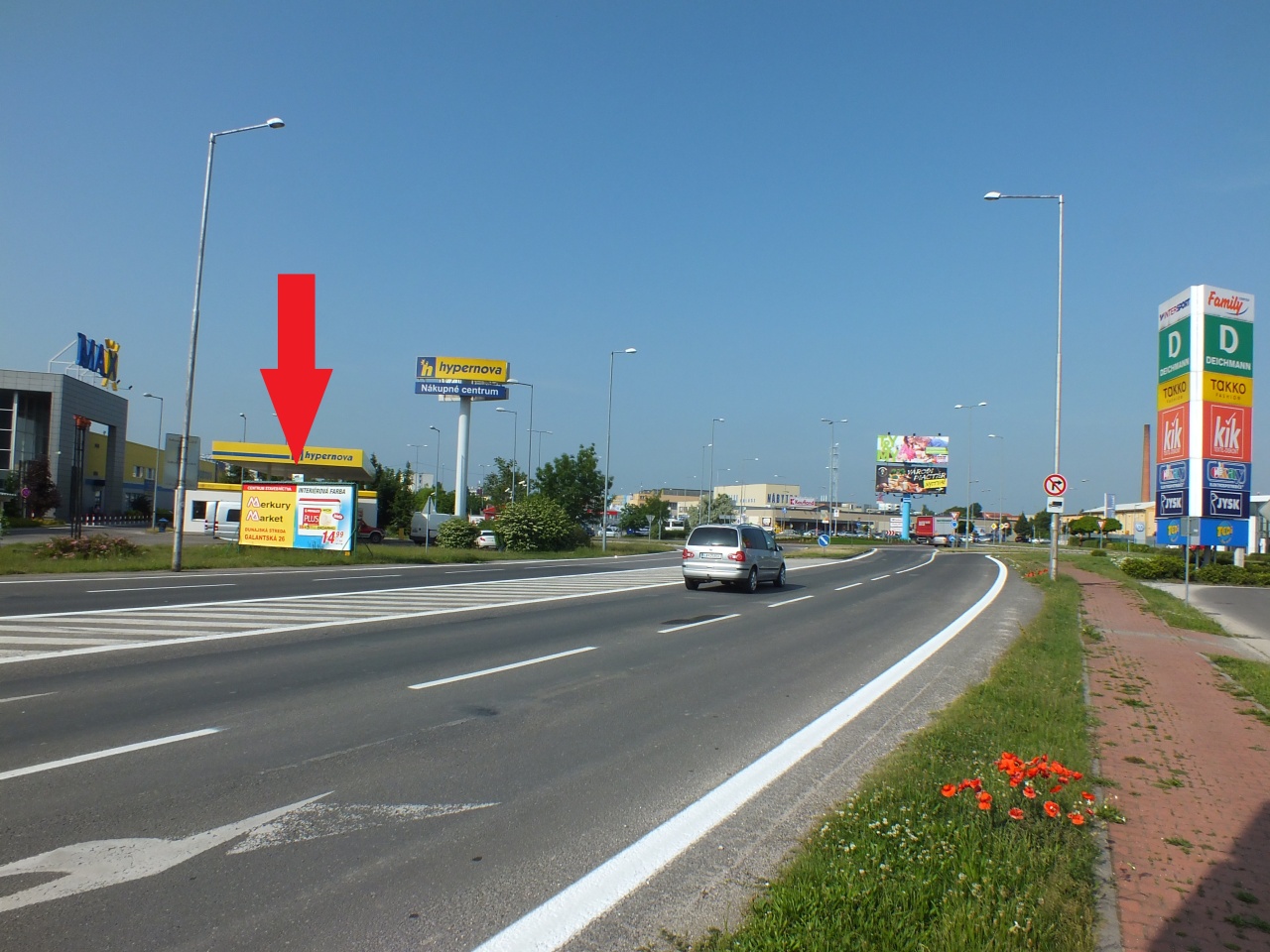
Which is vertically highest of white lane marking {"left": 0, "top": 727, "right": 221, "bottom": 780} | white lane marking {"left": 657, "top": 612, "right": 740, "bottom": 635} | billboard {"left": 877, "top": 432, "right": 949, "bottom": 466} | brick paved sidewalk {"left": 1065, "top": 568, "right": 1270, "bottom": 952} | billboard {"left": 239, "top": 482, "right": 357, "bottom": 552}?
billboard {"left": 877, "top": 432, "right": 949, "bottom": 466}

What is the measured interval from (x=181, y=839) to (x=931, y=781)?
14.9ft

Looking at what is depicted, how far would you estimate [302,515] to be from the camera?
3061cm

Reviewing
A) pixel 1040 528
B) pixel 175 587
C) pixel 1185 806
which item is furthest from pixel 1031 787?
pixel 1040 528

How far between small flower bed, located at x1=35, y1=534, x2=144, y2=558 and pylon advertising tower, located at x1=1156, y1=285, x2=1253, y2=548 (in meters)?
35.5

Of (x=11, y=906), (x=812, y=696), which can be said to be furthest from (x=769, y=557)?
(x=11, y=906)

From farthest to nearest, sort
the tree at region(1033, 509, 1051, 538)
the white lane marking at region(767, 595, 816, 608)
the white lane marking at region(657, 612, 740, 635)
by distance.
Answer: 1. the tree at region(1033, 509, 1051, 538)
2. the white lane marking at region(767, 595, 816, 608)
3. the white lane marking at region(657, 612, 740, 635)

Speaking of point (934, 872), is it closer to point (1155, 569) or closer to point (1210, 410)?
point (1210, 410)

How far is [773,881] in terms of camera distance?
14.0ft

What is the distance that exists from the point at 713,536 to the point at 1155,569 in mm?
21482

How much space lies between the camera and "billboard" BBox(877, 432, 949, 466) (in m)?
90.9

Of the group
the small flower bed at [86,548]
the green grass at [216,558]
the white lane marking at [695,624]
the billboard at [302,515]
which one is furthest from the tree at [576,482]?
the white lane marking at [695,624]

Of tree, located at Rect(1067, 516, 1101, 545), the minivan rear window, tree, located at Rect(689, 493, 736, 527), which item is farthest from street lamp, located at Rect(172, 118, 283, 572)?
tree, located at Rect(1067, 516, 1101, 545)

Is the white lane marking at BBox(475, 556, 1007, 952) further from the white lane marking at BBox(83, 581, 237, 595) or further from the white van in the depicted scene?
the white van

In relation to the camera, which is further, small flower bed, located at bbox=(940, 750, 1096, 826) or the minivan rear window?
the minivan rear window
